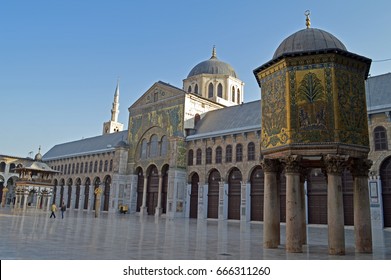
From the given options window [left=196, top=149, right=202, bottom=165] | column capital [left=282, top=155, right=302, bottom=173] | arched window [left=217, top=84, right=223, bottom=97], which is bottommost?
column capital [left=282, top=155, right=302, bottom=173]

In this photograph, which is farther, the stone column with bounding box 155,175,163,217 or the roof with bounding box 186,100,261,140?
Answer: the stone column with bounding box 155,175,163,217

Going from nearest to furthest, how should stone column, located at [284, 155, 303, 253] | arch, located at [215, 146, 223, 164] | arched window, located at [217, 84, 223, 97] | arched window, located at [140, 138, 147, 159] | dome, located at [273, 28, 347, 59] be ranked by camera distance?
stone column, located at [284, 155, 303, 253] → dome, located at [273, 28, 347, 59] → arch, located at [215, 146, 223, 164] → arched window, located at [140, 138, 147, 159] → arched window, located at [217, 84, 223, 97]

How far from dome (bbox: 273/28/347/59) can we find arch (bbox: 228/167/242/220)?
20.2m

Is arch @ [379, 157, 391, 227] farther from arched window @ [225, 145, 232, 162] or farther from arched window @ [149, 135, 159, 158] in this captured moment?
arched window @ [149, 135, 159, 158]

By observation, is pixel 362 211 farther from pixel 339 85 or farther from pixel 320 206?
pixel 320 206

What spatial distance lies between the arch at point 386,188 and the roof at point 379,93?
3.36 metres

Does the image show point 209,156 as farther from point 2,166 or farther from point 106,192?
point 2,166

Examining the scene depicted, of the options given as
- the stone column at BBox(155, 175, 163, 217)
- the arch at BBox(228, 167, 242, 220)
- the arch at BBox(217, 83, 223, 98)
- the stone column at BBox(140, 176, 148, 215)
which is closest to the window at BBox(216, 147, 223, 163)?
the arch at BBox(228, 167, 242, 220)

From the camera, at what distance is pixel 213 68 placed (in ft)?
146

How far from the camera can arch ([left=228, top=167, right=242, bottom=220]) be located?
100ft

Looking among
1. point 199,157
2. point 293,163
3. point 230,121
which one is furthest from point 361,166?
point 199,157

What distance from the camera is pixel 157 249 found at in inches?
378

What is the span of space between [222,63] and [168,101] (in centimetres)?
1141

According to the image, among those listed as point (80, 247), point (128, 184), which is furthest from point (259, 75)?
point (128, 184)
